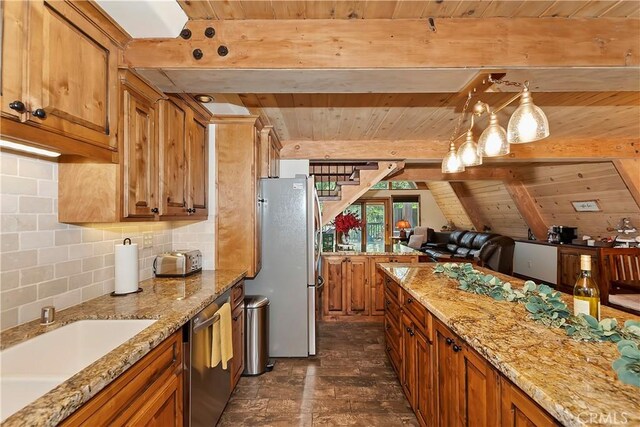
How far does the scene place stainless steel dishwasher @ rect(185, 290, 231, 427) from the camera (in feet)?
5.45

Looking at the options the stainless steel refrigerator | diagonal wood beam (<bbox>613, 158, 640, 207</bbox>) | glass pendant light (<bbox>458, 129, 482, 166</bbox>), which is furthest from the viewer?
diagonal wood beam (<bbox>613, 158, 640, 207</bbox>)

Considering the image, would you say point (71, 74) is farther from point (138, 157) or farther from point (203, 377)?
point (203, 377)

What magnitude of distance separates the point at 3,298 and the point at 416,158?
379cm

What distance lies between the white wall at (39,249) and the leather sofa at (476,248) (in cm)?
479

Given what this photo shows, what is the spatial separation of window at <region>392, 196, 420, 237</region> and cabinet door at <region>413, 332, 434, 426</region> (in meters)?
7.89

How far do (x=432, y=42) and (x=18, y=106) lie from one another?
1715 mm

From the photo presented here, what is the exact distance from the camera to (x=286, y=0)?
4.74 feet

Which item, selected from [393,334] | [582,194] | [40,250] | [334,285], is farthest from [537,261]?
[40,250]

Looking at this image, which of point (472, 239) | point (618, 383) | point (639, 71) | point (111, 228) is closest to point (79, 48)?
point (111, 228)

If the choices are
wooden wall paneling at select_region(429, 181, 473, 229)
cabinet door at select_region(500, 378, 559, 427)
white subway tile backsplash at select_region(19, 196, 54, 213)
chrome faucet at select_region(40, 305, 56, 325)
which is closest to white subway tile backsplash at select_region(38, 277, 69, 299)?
chrome faucet at select_region(40, 305, 56, 325)

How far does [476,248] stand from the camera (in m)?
6.74

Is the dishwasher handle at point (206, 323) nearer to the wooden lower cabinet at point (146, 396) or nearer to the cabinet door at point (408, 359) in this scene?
the wooden lower cabinet at point (146, 396)

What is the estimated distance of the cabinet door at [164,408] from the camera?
123 cm

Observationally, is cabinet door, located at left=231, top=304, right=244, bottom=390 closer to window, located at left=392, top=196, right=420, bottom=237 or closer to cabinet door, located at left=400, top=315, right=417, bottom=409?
cabinet door, located at left=400, top=315, right=417, bottom=409
